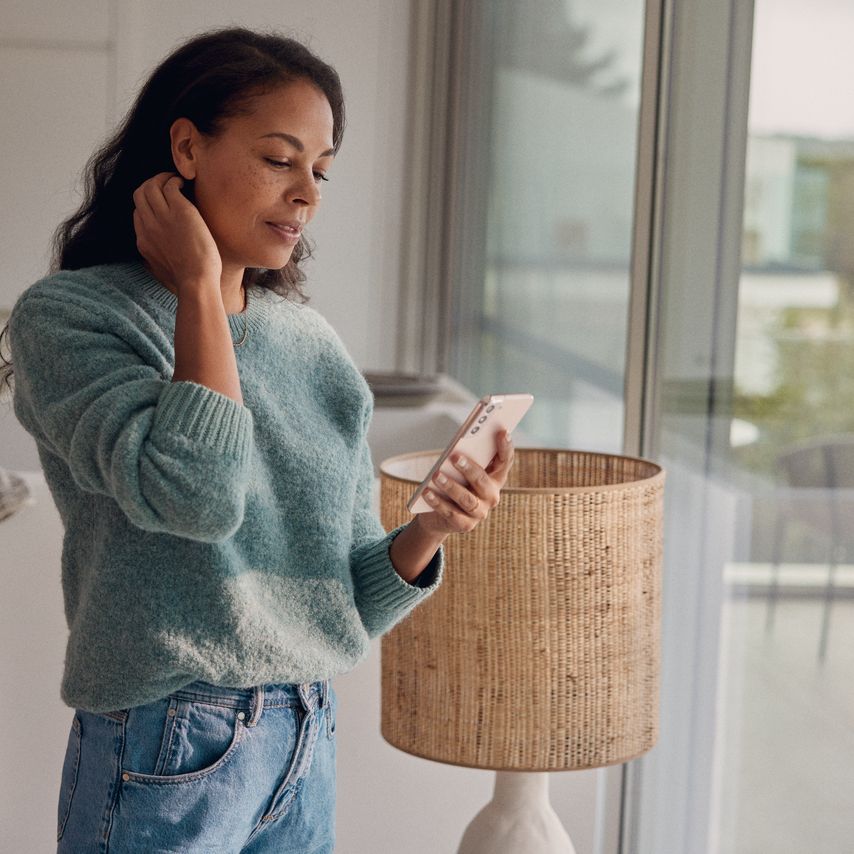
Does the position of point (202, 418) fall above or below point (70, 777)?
above

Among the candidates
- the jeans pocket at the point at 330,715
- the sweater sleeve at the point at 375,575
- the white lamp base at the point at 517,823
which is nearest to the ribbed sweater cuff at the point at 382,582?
the sweater sleeve at the point at 375,575

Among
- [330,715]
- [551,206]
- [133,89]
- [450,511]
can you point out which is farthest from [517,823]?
[133,89]

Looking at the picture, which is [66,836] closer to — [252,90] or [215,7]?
[252,90]

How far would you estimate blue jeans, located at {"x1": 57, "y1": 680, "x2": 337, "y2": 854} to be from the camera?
1.11 metres

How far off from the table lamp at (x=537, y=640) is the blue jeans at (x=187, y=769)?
1.31 ft

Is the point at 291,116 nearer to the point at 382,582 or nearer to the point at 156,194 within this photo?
the point at 156,194

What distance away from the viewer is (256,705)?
3.77 ft

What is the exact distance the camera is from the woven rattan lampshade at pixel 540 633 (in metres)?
1.52

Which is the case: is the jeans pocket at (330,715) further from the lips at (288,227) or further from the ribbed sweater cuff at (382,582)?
the lips at (288,227)

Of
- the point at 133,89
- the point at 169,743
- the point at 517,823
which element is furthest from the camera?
the point at 133,89

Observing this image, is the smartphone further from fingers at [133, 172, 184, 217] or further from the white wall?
the white wall

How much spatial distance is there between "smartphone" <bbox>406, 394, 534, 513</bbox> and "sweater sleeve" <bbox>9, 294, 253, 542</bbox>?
213mm

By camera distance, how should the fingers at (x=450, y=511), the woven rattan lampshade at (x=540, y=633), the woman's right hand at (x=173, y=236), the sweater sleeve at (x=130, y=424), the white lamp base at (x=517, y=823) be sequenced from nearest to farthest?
1. the sweater sleeve at (x=130, y=424)
2. the woman's right hand at (x=173, y=236)
3. the fingers at (x=450, y=511)
4. the woven rattan lampshade at (x=540, y=633)
5. the white lamp base at (x=517, y=823)

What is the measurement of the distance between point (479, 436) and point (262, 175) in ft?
1.08
